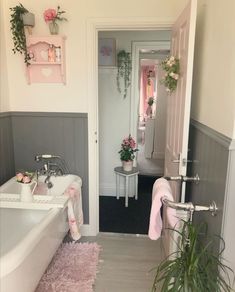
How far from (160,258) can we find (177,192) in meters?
0.84

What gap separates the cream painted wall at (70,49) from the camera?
2338 millimetres

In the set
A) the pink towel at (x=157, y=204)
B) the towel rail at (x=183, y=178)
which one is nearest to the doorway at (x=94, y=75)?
the towel rail at (x=183, y=178)

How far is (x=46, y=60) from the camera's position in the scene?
2.47 m

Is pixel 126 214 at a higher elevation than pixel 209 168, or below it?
below

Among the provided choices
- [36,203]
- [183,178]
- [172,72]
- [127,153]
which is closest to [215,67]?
[172,72]

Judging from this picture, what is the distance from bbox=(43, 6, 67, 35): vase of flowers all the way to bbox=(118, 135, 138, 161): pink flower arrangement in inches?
64.8

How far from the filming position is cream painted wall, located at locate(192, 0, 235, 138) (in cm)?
127

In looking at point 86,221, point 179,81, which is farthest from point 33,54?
point 86,221

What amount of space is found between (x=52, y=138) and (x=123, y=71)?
145 cm

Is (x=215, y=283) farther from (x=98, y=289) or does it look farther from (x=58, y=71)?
(x=58, y=71)

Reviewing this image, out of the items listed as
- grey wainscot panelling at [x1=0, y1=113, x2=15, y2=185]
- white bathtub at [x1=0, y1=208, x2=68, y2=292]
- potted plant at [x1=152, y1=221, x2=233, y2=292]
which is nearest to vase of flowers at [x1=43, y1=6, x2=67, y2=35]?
grey wainscot panelling at [x1=0, y1=113, x2=15, y2=185]

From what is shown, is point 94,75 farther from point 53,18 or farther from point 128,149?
point 128,149

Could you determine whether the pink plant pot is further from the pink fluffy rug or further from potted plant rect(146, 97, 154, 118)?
potted plant rect(146, 97, 154, 118)

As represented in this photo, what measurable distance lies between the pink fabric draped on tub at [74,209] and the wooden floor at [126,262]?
37 centimetres
